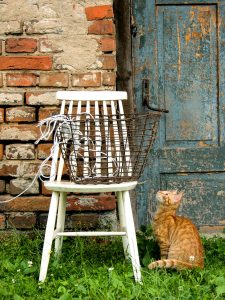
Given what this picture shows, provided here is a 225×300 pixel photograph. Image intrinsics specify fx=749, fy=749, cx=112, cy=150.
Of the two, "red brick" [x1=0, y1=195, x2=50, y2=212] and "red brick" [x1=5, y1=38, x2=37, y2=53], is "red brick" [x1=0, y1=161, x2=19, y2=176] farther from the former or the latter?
"red brick" [x1=5, y1=38, x2=37, y2=53]

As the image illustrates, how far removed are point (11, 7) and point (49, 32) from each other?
0.94 feet

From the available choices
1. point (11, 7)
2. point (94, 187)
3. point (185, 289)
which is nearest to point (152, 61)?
point (11, 7)

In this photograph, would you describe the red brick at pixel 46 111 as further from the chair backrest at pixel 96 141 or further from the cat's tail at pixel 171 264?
the cat's tail at pixel 171 264

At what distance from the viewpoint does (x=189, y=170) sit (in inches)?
203

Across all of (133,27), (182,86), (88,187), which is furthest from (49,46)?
(88,187)

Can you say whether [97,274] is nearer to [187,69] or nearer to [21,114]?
[21,114]

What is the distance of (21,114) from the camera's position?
4719 mm

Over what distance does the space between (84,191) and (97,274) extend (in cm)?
48

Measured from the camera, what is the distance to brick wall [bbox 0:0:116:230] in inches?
186

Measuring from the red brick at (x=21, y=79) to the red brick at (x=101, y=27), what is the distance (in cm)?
47

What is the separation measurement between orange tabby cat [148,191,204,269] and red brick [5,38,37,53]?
4.15ft

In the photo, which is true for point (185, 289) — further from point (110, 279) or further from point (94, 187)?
point (94, 187)

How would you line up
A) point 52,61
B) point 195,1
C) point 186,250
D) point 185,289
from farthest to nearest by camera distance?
1. point 195,1
2. point 52,61
3. point 186,250
4. point 185,289

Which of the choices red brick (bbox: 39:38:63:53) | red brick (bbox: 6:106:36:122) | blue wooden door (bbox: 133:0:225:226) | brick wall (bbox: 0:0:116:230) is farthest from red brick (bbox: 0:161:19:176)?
blue wooden door (bbox: 133:0:225:226)
